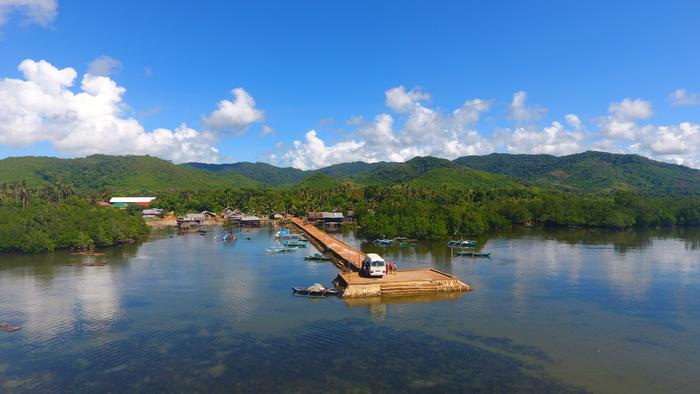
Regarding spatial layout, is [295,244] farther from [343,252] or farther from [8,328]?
[8,328]

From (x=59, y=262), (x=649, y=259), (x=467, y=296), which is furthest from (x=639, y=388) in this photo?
(x=59, y=262)

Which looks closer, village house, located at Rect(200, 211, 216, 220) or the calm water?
the calm water

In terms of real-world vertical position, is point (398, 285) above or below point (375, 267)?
below

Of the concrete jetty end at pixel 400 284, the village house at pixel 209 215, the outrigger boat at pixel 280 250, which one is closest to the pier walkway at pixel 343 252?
the concrete jetty end at pixel 400 284

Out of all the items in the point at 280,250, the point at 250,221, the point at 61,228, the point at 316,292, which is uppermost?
the point at 250,221

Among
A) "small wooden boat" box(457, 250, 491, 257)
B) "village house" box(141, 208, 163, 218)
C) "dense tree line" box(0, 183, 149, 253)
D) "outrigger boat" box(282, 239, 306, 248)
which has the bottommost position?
"small wooden boat" box(457, 250, 491, 257)

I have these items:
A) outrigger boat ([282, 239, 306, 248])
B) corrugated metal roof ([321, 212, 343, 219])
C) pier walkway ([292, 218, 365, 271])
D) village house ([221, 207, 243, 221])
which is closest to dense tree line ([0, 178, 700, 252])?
village house ([221, 207, 243, 221])

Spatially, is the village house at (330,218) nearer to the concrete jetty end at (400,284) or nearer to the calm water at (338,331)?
the calm water at (338,331)

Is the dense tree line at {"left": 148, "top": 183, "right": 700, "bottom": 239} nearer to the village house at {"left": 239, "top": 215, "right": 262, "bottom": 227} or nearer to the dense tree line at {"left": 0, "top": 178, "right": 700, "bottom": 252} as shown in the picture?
the dense tree line at {"left": 0, "top": 178, "right": 700, "bottom": 252}

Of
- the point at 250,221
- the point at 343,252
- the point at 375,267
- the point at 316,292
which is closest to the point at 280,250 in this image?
the point at 343,252
